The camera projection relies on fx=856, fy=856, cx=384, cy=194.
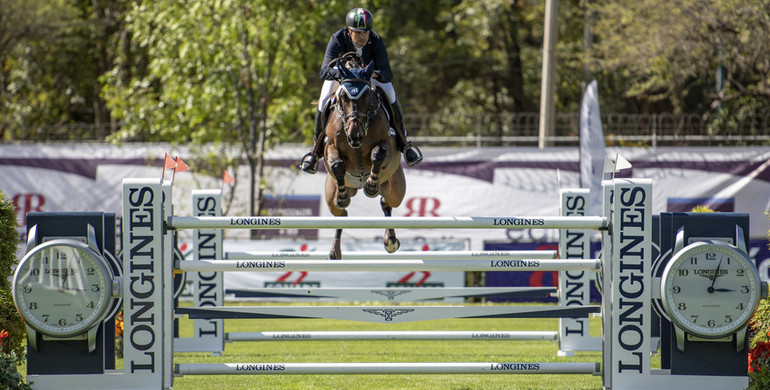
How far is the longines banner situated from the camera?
47.2 feet

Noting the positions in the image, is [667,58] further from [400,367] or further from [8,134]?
[8,134]

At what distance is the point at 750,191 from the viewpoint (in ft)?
47.0

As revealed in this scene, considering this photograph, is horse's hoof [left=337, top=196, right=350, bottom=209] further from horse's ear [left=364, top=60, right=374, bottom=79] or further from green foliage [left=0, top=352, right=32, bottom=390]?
green foliage [left=0, top=352, right=32, bottom=390]

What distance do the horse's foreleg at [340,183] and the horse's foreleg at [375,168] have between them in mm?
184

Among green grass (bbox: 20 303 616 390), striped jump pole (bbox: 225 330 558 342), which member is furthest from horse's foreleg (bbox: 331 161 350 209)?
green grass (bbox: 20 303 616 390)

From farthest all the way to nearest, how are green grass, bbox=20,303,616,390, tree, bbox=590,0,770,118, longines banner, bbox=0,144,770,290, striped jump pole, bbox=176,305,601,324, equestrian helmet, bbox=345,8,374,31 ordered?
tree, bbox=590,0,770,118 < longines banner, bbox=0,144,770,290 < equestrian helmet, bbox=345,8,374,31 < green grass, bbox=20,303,616,390 < striped jump pole, bbox=176,305,601,324

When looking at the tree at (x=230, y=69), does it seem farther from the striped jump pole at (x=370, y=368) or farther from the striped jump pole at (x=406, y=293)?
the striped jump pole at (x=370, y=368)

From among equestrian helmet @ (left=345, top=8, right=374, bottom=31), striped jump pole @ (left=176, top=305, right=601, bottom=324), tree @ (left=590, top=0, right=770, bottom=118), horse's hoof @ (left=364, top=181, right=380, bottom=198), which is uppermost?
tree @ (left=590, top=0, right=770, bottom=118)

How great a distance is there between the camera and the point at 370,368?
4.67m

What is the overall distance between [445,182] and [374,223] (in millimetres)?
10496

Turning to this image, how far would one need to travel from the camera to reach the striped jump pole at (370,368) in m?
4.61

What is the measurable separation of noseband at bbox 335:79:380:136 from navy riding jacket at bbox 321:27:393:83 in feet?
0.98

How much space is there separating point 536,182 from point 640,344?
10392 mm

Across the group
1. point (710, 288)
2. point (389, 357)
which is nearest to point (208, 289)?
point (389, 357)
